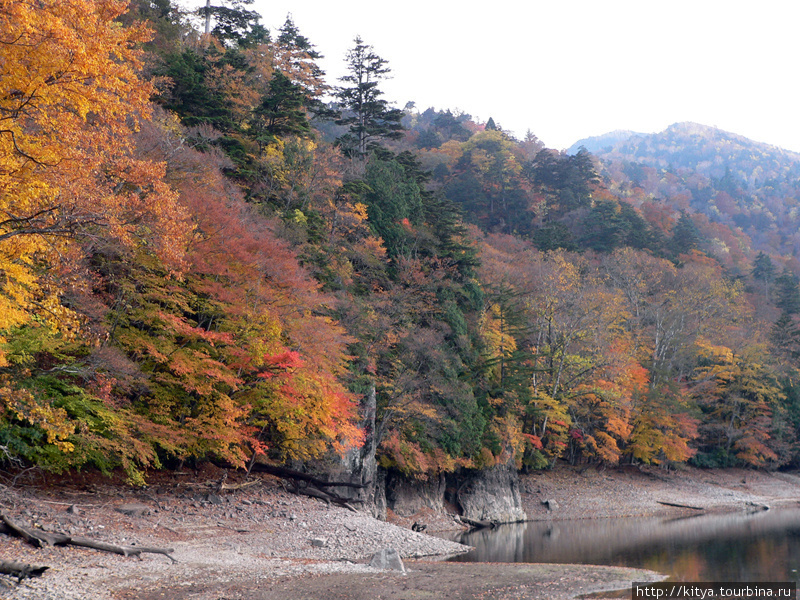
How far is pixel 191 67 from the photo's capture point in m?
33.4

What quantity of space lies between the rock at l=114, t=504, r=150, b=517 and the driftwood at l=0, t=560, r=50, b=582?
21.5 feet

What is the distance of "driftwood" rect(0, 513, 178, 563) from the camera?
11.6 metres

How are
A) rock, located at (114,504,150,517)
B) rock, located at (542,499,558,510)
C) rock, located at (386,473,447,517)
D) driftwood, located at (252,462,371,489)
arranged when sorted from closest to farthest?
rock, located at (114,504,150,517)
driftwood, located at (252,462,371,489)
rock, located at (386,473,447,517)
rock, located at (542,499,558,510)

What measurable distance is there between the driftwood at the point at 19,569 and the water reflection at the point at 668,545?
50.4ft

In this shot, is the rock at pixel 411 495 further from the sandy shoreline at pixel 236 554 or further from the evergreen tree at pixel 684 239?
the evergreen tree at pixel 684 239

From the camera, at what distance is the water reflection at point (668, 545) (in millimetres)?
19328

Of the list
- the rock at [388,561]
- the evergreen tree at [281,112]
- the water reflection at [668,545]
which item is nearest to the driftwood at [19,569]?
the rock at [388,561]

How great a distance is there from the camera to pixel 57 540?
39.8 feet

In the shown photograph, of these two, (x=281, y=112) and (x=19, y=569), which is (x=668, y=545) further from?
(x=281, y=112)

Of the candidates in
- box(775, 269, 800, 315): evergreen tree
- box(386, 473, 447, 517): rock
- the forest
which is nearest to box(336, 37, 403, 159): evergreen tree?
the forest

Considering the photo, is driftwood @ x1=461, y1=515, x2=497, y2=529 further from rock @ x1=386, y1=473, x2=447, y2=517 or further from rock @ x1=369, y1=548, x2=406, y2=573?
rock @ x1=369, y1=548, x2=406, y2=573

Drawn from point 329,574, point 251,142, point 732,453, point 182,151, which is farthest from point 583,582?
point 732,453

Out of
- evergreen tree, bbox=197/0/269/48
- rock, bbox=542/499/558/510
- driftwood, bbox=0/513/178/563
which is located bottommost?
rock, bbox=542/499/558/510

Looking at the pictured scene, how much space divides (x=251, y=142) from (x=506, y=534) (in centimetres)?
2680
